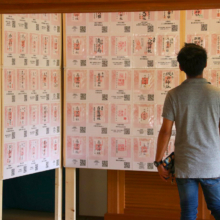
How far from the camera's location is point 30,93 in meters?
2.77

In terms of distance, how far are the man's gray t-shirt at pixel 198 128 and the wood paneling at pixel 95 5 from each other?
0.50 m

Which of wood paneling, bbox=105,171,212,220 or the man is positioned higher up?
the man

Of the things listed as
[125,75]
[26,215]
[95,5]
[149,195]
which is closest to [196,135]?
[95,5]

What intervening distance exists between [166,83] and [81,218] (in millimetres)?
1755

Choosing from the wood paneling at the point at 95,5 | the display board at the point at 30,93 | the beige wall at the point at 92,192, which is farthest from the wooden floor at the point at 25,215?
the wood paneling at the point at 95,5

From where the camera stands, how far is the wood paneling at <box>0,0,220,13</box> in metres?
1.40

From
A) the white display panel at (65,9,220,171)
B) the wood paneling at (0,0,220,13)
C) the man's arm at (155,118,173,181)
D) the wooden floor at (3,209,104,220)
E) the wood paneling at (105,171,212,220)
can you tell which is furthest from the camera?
the wooden floor at (3,209,104,220)

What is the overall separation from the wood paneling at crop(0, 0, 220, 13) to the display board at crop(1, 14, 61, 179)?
1184 mm

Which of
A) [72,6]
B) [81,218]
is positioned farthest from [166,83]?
[81,218]

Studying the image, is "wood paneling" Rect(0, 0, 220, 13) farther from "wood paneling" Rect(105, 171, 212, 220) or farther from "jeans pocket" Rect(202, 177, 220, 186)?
"wood paneling" Rect(105, 171, 212, 220)

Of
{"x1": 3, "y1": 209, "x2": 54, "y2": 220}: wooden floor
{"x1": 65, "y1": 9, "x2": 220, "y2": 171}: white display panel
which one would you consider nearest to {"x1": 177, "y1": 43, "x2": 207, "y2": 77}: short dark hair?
{"x1": 65, "y1": 9, "x2": 220, "y2": 171}: white display panel

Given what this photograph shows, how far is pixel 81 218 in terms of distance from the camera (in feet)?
11.9

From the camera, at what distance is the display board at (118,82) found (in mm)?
2811

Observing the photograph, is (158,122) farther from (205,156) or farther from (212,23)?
(205,156)
